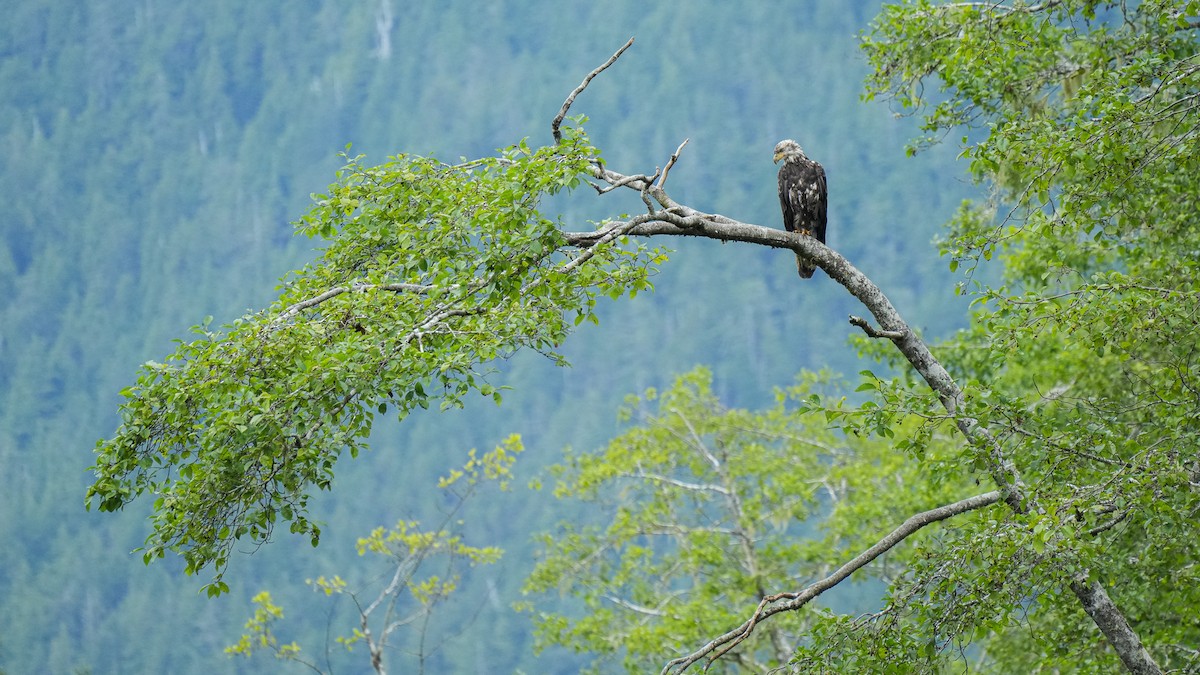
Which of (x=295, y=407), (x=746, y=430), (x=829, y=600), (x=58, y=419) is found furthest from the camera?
(x=58, y=419)

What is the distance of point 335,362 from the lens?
5.91 m

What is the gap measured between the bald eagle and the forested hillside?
192 ft

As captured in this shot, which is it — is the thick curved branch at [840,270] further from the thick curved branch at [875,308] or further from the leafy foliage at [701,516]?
the leafy foliage at [701,516]

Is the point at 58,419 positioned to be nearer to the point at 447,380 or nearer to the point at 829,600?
the point at 829,600

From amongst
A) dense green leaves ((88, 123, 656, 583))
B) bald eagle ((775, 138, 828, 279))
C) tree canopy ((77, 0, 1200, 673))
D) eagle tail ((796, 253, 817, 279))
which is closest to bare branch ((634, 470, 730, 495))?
bald eagle ((775, 138, 828, 279))

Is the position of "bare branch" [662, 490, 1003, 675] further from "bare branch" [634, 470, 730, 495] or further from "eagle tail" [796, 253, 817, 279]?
"bare branch" [634, 470, 730, 495]

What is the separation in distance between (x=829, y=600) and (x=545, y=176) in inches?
1587

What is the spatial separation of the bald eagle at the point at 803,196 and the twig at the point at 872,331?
2445mm

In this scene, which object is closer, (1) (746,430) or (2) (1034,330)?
(2) (1034,330)

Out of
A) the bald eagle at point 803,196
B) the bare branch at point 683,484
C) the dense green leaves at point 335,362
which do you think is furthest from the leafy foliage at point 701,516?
the dense green leaves at point 335,362

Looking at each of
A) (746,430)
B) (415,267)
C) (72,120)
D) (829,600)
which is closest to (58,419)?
(72,120)

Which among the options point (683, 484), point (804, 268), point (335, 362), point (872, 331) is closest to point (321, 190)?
point (683, 484)

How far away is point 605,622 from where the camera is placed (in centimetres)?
1822

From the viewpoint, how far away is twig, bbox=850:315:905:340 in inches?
240
